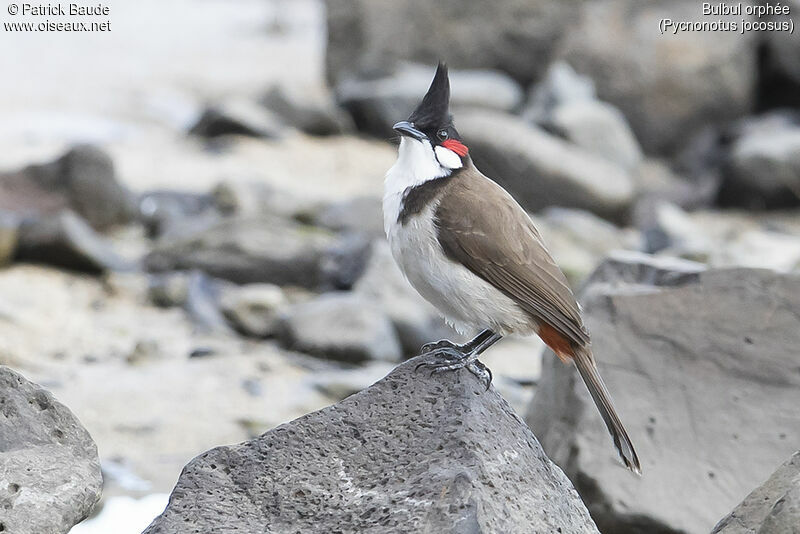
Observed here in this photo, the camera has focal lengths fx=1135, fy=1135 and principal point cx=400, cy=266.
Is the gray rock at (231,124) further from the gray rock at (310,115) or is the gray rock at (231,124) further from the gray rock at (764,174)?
the gray rock at (764,174)

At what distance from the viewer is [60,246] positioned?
25.5 ft

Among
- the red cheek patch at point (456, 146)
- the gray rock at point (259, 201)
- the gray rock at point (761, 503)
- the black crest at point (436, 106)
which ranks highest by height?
the black crest at point (436, 106)

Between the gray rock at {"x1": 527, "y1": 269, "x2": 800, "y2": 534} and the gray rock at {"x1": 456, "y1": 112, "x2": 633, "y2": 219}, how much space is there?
644 cm

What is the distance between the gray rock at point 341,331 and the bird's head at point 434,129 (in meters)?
3.31

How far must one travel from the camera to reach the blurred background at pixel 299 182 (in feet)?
21.2

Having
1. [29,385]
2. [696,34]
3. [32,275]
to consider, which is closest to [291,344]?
[32,275]

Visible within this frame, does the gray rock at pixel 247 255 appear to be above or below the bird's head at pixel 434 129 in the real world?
below

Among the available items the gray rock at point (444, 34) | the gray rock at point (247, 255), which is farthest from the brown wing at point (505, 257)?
the gray rock at point (444, 34)

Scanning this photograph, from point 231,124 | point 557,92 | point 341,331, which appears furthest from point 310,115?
point 341,331

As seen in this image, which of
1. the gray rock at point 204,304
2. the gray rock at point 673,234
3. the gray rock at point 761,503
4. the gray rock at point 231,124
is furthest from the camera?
the gray rock at point 231,124

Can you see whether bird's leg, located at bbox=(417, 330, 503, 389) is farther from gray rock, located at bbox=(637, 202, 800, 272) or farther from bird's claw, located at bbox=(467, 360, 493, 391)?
gray rock, located at bbox=(637, 202, 800, 272)

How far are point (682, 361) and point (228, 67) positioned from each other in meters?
12.4

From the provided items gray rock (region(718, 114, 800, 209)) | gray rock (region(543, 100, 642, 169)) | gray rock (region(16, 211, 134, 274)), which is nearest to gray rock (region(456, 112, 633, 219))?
gray rock (region(543, 100, 642, 169))

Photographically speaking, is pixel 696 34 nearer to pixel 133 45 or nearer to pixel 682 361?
pixel 133 45
